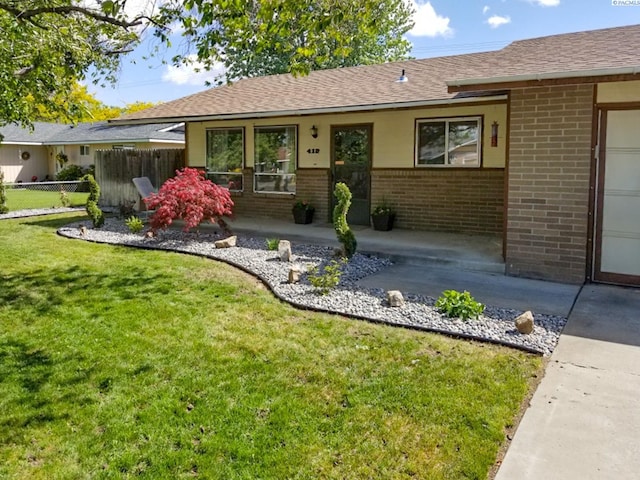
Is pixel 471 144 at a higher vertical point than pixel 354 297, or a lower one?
higher

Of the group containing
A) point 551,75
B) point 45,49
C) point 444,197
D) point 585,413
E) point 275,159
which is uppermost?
point 45,49

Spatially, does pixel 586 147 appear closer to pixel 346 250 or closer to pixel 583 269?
pixel 583 269

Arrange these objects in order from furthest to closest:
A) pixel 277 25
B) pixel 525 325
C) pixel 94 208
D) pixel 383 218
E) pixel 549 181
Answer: pixel 94 208 < pixel 383 218 < pixel 549 181 < pixel 277 25 < pixel 525 325

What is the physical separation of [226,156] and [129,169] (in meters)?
2.87

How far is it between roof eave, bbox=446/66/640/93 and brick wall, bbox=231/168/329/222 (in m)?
5.20

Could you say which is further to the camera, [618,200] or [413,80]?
[413,80]

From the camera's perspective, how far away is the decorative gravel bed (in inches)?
190

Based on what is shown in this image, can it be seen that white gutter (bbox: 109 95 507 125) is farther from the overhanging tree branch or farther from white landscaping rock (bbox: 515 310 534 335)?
white landscaping rock (bbox: 515 310 534 335)

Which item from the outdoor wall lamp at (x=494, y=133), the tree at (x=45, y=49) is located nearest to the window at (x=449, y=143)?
the outdoor wall lamp at (x=494, y=133)

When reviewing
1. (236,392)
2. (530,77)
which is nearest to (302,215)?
(530,77)

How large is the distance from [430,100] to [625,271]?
173 inches

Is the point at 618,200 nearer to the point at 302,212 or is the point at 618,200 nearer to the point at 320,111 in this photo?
the point at 320,111

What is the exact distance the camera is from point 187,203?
901 cm

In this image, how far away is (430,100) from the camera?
9.26 meters
